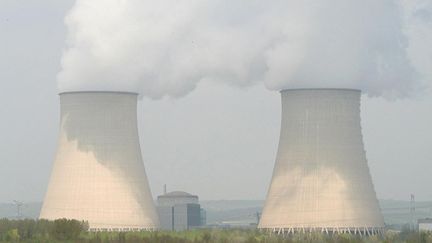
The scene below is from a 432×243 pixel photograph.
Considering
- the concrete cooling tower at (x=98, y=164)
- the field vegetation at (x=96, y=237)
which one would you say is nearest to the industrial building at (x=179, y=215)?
the concrete cooling tower at (x=98, y=164)

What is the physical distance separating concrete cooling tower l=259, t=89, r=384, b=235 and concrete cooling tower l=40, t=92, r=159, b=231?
344 cm

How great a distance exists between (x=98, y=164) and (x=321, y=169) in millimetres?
5302

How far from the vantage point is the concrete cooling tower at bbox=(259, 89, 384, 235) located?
27.7 m

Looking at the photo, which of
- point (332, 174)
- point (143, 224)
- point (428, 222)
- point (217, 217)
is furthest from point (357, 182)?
point (217, 217)

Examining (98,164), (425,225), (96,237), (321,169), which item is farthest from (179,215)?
(96,237)

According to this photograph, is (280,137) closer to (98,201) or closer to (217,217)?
(98,201)

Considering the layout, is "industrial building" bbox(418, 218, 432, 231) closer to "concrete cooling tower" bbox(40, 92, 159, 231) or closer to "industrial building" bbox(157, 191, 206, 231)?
"concrete cooling tower" bbox(40, 92, 159, 231)

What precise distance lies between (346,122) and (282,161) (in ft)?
5.80

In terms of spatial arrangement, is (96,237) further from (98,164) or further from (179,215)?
(179,215)

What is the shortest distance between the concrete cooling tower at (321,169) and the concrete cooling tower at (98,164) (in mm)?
3440

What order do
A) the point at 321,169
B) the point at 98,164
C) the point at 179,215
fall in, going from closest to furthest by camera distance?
the point at 321,169
the point at 98,164
the point at 179,215

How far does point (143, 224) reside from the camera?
29.4 meters

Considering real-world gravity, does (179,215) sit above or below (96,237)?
above

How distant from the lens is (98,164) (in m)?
28.2
